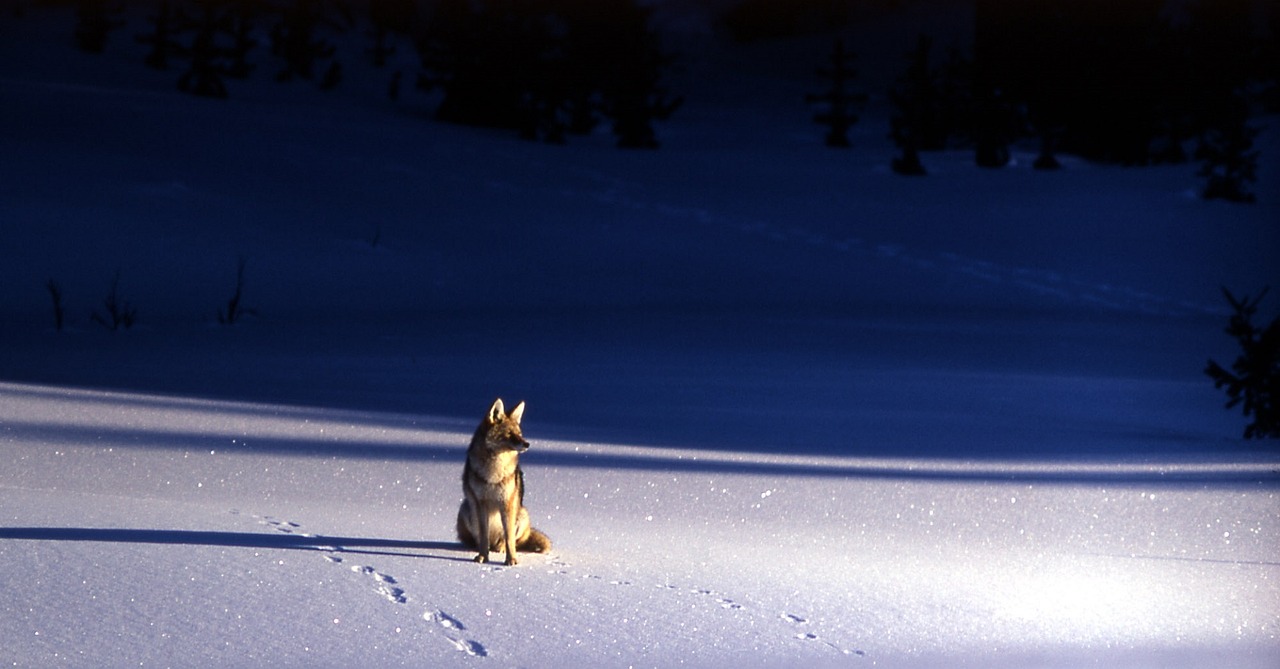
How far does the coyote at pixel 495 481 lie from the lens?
4559mm

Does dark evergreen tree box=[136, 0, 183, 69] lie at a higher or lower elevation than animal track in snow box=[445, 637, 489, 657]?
higher

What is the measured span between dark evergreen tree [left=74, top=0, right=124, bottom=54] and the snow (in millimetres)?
6983

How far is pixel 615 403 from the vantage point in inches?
386

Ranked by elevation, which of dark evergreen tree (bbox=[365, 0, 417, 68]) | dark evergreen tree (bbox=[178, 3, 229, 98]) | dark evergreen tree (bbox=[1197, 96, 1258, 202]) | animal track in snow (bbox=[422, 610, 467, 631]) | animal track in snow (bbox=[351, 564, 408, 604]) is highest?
dark evergreen tree (bbox=[365, 0, 417, 68])

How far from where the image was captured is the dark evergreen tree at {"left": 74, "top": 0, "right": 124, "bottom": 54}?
3422 cm

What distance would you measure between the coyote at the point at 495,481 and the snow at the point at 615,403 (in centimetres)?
16

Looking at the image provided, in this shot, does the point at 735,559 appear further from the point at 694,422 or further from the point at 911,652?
the point at 694,422

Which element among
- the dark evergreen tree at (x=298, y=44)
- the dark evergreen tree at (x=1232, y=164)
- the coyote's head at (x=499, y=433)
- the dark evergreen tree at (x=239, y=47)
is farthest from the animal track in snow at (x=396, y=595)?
the dark evergreen tree at (x=298, y=44)

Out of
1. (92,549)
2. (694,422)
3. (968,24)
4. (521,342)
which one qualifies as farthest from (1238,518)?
(968,24)

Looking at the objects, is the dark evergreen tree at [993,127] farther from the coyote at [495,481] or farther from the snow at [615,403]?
the coyote at [495,481]

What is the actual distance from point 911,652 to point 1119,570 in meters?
1.56

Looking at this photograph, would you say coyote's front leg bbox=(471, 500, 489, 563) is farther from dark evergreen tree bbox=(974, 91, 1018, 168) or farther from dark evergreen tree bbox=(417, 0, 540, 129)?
dark evergreen tree bbox=(417, 0, 540, 129)

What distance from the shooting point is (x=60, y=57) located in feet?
106

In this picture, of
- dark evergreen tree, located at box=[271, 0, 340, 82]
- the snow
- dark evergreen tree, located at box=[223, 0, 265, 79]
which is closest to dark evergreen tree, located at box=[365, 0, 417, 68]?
dark evergreen tree, located at box=[271, 0, 340, 82]
